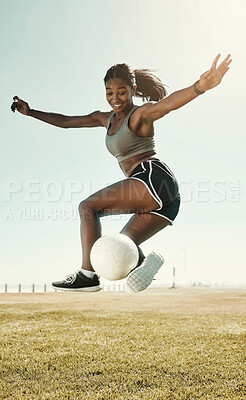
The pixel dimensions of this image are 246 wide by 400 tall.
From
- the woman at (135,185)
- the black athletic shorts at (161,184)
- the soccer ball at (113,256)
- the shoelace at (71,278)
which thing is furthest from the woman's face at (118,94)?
the shoelace at (71,278)

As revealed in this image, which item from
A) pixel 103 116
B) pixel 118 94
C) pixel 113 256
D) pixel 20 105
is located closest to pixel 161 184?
pixel 113 256

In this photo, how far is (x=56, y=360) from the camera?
22.7m

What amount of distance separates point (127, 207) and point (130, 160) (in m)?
0.57

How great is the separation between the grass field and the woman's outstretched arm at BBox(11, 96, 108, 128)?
648 centimetres

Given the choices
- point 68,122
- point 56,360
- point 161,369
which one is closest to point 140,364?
point 161,369

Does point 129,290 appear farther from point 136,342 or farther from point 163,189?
point 136,342

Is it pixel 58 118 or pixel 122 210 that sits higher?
pixel 58 118

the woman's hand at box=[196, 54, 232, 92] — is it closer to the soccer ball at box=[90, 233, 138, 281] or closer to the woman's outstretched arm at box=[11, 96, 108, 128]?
the soccer ball at box=[90, 233, 138, 281]

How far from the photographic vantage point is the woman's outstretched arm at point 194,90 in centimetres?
323

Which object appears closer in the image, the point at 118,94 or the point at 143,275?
the point at 143,275

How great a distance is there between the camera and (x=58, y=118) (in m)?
4.92

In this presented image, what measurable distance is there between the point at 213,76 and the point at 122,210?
1.44 m

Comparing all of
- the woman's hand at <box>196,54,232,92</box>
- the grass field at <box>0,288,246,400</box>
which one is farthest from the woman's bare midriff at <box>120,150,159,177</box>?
the grass field at <box>0,288,246,400</box>

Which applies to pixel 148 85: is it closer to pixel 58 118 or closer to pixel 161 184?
pixel 58 118
